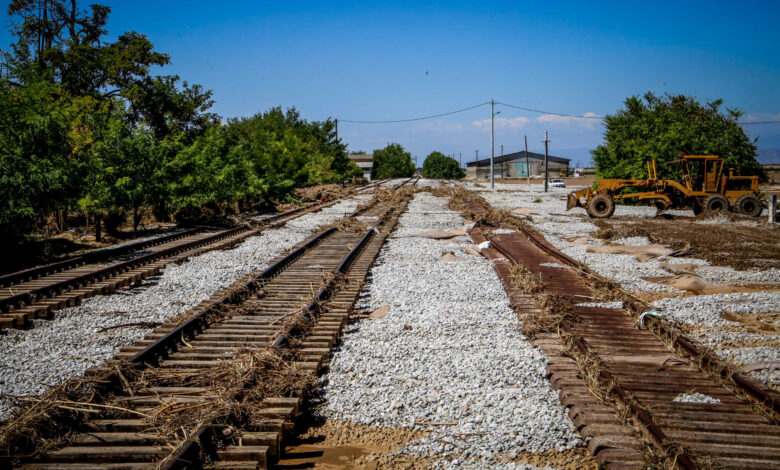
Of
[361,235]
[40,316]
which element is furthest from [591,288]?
[40,316]

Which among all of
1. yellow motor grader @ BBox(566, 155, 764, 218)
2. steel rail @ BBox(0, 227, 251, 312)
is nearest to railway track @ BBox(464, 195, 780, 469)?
steel rail @ BBox(0, 227, 251, 312)

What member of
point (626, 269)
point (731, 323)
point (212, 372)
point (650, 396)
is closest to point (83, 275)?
point (212, 372)

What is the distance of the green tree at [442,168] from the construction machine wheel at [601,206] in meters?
75.0

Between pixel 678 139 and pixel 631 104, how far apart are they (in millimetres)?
12785

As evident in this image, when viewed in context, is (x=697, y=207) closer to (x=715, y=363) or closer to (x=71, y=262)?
(x=715, y=363)

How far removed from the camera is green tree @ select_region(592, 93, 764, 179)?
25.1 meters

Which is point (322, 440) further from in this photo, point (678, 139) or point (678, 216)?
point (678, 139)

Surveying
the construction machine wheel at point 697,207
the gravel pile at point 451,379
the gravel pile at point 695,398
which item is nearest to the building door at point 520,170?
the construction machine wheel at point 697,207

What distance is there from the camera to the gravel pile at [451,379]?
430 cm

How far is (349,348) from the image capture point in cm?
625

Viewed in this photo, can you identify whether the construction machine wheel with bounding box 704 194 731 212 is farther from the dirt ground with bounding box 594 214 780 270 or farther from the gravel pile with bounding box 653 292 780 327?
the gravel pile with bounding box 653 292 780 327

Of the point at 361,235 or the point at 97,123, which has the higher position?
the point at 97,123

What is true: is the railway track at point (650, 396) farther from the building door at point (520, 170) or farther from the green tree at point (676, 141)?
the building door at point (520, 170)

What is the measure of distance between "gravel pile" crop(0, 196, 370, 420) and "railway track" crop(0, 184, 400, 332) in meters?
0.20
